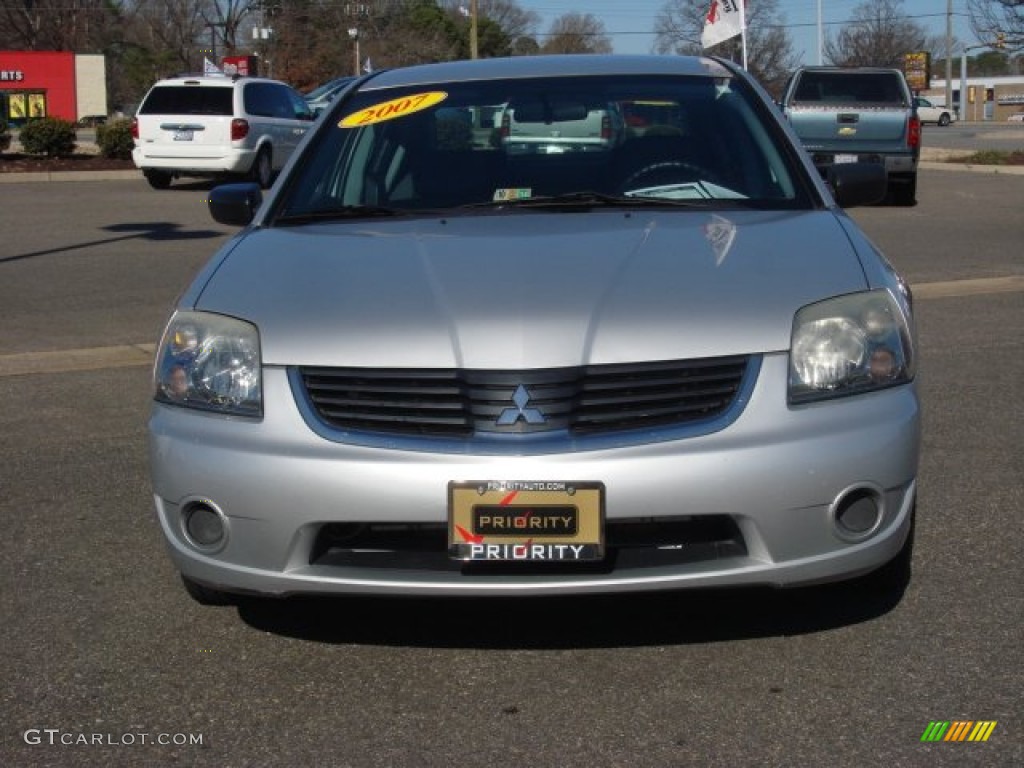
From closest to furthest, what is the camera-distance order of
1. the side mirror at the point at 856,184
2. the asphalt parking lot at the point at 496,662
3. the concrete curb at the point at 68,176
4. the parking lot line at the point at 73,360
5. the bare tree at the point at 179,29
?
the asphalt parking lot at the point at 496,662 → the side mirror at the point at 856,184 → the parking lot line at the point at 73,360 → the concrete curb at the point at 68,176 → the bare tree at the point at 179,29

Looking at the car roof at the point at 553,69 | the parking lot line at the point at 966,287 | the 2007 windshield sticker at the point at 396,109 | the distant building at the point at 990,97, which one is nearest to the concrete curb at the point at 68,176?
the parking lot line at the point at 966,287

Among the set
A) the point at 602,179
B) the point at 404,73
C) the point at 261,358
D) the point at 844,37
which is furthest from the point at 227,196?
the point at 844,37

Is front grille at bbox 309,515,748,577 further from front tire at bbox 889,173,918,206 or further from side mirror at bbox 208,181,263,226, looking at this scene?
front tire at bbox 889,173,918,206

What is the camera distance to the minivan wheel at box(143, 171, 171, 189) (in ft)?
70.7

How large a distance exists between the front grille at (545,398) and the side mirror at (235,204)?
181 centimetres

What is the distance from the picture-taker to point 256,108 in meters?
21.6

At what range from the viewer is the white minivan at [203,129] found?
21.1 m

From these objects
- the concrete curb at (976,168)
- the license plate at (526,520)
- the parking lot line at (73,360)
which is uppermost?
the license plate at (526,520)

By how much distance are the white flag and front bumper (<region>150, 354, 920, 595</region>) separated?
17334 mm

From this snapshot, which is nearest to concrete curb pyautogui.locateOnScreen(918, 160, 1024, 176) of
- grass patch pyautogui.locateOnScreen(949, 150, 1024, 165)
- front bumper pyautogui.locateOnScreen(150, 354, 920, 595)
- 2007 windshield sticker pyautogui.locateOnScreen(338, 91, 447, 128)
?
grass patch pyautogui.locateOnScreen(949, 150, 1024, 165)

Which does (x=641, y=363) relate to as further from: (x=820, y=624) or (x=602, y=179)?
(x=602, y=179)

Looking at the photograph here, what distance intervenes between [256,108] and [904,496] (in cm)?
1911

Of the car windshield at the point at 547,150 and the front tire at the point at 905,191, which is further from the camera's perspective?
the front tire at the point at 905,191
